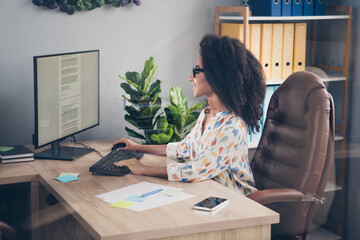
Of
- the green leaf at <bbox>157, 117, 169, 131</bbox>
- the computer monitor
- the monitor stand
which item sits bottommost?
the monitor stand

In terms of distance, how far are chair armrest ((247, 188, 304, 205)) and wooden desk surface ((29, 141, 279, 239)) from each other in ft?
0.48

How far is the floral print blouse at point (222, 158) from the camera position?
6.22 feet

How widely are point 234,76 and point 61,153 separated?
0.94 m

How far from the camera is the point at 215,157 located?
189cm

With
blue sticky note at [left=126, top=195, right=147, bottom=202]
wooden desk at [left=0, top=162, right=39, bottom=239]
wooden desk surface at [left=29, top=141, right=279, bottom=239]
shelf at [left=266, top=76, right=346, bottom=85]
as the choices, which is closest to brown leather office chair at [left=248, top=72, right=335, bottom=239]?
wooden desk surface at [left=29, top=141, right=279, bottom=239]

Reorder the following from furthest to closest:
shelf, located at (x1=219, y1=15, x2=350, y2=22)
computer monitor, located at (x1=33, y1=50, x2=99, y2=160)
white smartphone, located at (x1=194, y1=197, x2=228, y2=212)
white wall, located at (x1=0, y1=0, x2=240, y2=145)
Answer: shelf, located at (x1=219, y1=15, x2=350, y2=22) < white wall, located at (x1=0, y1=0, x2=240, y2=145) < computer monitor, located at (x1=33, y1=50, x2=99, y2=160) < white smartphone, located at (x1=194, y1=197, x2=228, y2=212)

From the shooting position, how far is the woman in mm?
1902

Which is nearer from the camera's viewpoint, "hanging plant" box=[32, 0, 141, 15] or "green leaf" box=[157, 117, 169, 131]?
"hanging plant" box=[32, 0, 141, 15]

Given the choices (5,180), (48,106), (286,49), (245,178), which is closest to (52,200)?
(5,180)

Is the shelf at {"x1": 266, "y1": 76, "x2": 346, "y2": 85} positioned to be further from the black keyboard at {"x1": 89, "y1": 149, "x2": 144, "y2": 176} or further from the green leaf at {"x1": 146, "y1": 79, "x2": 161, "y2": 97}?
the black keyboard at {"x1": 89, "y1": 149, "x2": 144, "y2": 176}

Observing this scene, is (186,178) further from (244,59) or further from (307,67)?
(307,67)

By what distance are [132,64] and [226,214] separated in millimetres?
1548

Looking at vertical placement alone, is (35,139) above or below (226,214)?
above

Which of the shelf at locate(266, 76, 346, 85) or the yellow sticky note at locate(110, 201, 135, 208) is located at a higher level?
the shelf at locate(266, 76, 346, 85)
